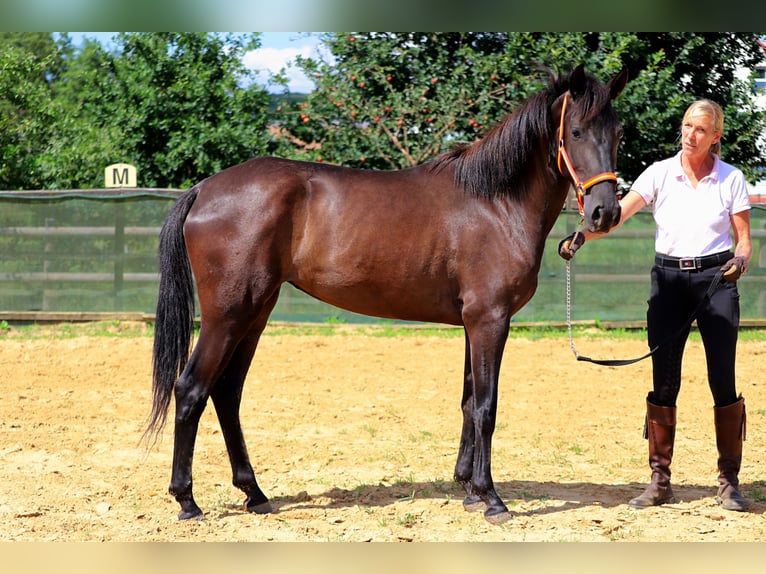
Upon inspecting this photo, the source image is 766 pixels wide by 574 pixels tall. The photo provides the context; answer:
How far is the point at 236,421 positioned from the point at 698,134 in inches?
106

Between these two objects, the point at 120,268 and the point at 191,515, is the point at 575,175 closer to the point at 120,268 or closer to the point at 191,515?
the point at 191,515

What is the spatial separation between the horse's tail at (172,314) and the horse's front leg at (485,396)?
4.64 feet

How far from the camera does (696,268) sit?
402 centimetres

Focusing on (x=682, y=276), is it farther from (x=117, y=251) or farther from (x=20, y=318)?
(x=20, y=318)

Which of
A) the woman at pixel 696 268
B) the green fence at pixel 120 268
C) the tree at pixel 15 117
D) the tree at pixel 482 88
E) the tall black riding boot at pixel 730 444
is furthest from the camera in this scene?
the tree at pixel 15 117

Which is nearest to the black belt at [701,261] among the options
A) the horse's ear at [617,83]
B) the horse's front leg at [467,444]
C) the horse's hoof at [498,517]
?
the horse's ear at [617,83]

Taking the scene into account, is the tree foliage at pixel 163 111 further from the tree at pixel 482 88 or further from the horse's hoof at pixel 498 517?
the horse's hoof at pixel 498 517

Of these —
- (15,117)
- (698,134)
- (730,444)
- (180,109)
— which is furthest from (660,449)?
(15,117)

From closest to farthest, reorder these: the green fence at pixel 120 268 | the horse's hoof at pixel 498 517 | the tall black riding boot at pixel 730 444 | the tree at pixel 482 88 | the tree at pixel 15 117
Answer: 1. the horse's hoof at pixel 498 517
2. the tall black riding boot at pixel 730 444
3. the green fence at pixel 120 268
4. the tree at pixel 482 88
5. the tree at pixel 15 117

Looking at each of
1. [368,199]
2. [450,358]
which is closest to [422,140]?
[450,358]

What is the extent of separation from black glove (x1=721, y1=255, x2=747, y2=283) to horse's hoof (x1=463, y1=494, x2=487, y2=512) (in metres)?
1.63

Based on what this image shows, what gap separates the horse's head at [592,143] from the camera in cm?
371

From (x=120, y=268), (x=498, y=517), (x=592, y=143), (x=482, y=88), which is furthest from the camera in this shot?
(x=482, y=88)

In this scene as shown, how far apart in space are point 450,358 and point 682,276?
4.31 metres
